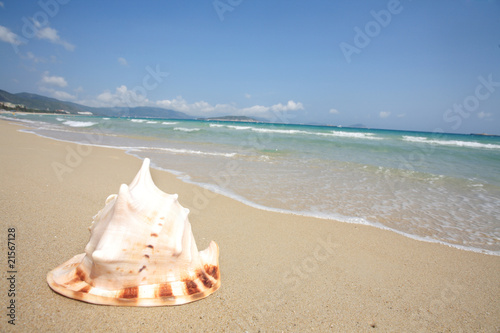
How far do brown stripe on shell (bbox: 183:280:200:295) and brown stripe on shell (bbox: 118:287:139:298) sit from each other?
0.33m

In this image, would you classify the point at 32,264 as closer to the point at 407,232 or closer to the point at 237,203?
the point at 237,203

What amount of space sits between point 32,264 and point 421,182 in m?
8.57

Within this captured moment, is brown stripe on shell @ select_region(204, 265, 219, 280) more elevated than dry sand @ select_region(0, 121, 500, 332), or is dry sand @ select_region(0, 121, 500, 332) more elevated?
brown stripe on shell @ select_region(204, 265, 219, 280)

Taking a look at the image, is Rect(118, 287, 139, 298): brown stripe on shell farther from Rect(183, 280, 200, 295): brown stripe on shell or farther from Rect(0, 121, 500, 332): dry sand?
Rect(183, 280, 200, 295): brown stripe on shell

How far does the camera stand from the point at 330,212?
4.26m

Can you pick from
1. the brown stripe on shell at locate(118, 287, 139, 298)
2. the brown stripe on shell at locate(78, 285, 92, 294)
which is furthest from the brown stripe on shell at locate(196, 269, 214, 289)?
the brown stripe on shell at locate(78, 285, 92, 294)

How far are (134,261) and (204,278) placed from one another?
0.56m

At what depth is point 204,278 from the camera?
1927mm

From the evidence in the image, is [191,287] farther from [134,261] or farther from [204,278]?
[134,261]

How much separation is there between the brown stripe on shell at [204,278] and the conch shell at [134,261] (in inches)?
1.7

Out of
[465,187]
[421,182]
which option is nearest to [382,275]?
[421,182]

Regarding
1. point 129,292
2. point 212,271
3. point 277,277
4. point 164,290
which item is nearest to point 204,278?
point 212,271

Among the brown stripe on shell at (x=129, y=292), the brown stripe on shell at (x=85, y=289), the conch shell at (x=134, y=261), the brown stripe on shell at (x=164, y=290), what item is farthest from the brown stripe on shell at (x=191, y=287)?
the brown stripe on shell at (x=85, y=289)

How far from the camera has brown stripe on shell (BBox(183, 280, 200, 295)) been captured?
5.87 ft
